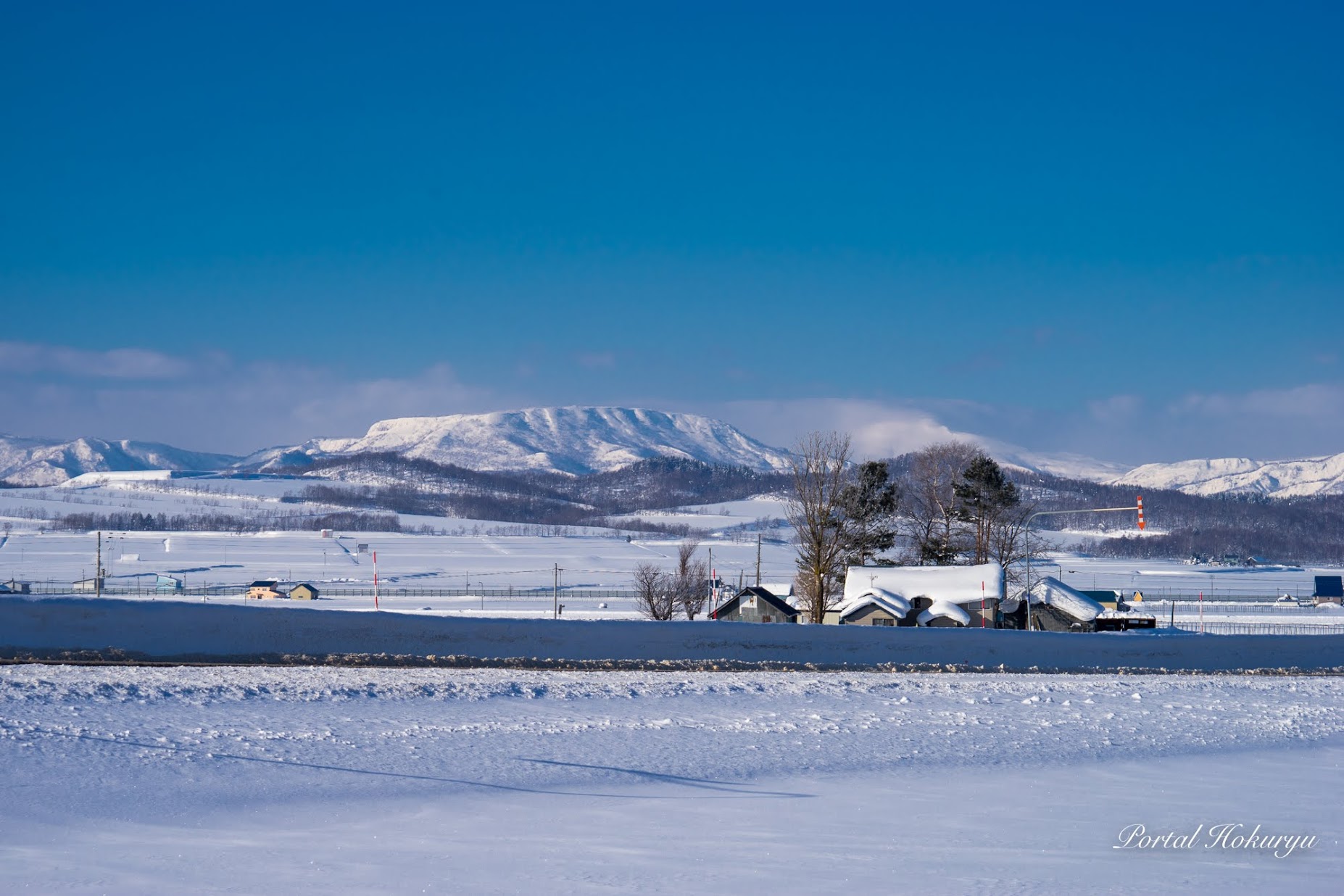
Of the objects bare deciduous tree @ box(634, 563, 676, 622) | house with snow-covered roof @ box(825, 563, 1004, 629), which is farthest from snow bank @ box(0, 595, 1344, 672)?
bare deciduous tree @ box(634, 563, 676, 622)

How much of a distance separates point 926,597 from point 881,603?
161 centimetres

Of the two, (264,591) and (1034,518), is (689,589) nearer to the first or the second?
(1034,518)

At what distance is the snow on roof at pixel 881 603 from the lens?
3925 cm

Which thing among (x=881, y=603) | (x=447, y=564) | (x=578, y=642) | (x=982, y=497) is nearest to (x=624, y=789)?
(x=578, y=642)

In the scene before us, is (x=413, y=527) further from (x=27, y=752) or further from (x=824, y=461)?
(x=27, y=752)

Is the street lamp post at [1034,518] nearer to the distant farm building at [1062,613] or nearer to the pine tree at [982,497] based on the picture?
the distant farm building at [1062,613]

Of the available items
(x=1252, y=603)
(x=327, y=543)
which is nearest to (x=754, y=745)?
(x=1252, y=603)

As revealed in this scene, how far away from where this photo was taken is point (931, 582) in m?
40.2

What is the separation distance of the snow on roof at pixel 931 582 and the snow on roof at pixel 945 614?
1.11 feet

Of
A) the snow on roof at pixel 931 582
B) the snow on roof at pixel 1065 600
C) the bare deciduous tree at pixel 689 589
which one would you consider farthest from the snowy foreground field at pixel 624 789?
the bare deciduous tree at pixel 689 589

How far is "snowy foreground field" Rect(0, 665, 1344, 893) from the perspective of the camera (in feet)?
22.8

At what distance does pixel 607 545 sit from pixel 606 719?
125 metres

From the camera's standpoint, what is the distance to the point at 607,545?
449ft

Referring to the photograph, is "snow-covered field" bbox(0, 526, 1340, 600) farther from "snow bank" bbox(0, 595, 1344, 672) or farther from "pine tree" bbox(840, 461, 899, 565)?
"snow bank" bbox(0, 595, 1344, 672)
